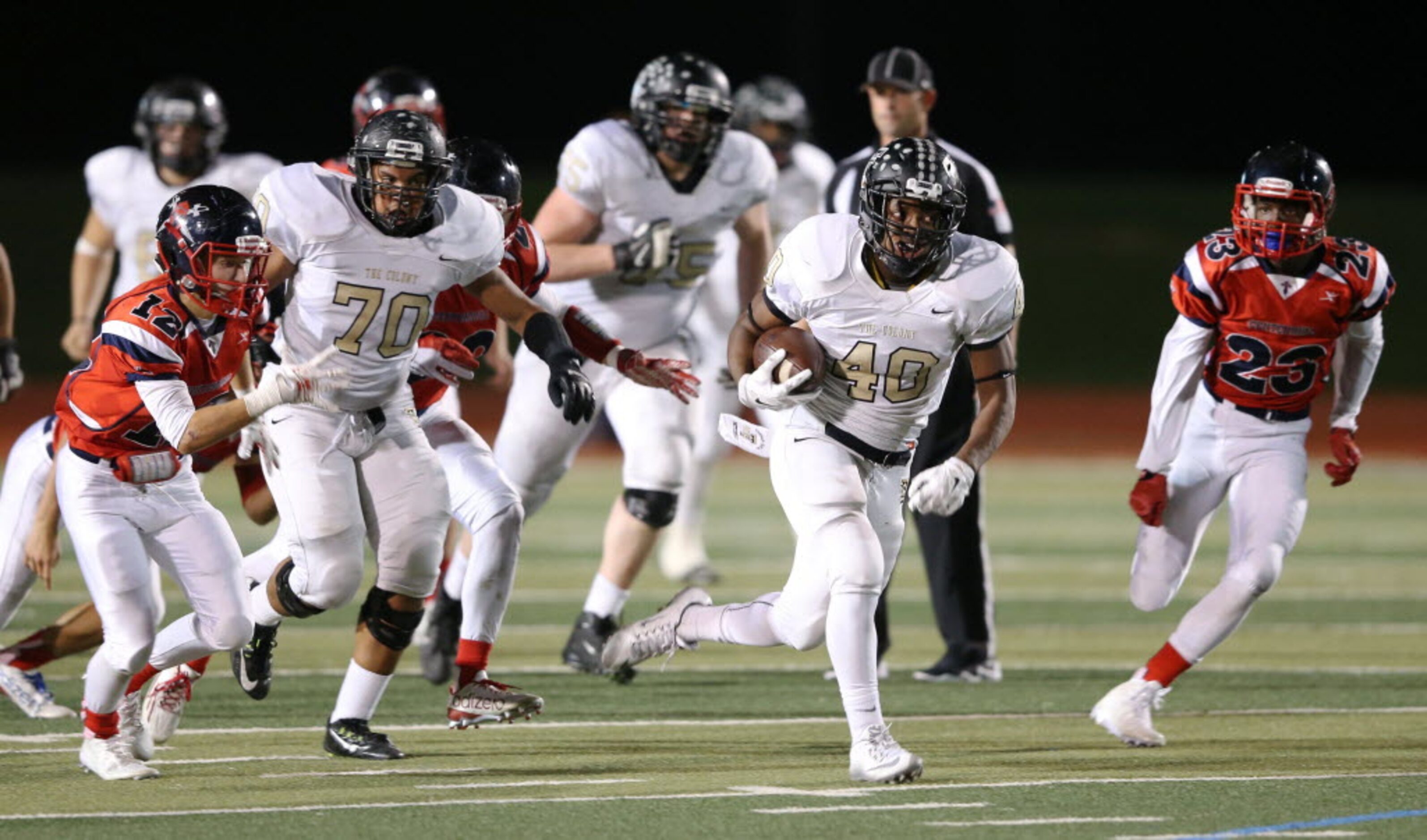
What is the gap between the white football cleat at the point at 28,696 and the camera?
579cm

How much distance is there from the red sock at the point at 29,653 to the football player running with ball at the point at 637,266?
4.95 feet

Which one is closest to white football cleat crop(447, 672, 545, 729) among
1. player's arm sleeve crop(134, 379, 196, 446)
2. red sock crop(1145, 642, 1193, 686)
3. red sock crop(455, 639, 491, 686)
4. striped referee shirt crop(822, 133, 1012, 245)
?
red sock crop(455, 639, 491, 686)

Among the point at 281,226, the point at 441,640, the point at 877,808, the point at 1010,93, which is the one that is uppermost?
the point at 281,226

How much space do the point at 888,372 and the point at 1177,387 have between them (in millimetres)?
998

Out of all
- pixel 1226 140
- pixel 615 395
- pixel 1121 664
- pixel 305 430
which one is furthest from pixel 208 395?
pixel 1226 140

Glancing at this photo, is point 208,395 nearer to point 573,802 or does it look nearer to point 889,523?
point 573,802

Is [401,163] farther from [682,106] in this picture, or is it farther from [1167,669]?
[1167,669]

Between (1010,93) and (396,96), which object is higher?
(396,96)

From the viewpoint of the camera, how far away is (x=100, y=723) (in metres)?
4.94

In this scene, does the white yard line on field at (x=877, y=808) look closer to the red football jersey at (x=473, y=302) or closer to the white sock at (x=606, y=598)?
the red football jersey at (x=473, y=302)

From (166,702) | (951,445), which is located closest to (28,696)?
(166,702)

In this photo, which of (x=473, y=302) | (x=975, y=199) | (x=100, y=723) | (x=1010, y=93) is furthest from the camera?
(x=1010, y=93)

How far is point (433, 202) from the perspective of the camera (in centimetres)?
526

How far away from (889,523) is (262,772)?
1.57 meters
